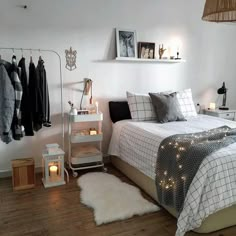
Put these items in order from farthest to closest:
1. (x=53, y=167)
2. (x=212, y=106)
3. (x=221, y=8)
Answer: (x=212, y=106)
(x=53, y=167)
(x=221, y=8)

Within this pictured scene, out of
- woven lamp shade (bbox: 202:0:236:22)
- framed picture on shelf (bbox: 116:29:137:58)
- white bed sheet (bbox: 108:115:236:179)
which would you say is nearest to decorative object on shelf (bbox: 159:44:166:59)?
framed picture on shelf (bbox: 116:29:137:58)

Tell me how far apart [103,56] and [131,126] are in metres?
1.14

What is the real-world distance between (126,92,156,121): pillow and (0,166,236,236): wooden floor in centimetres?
129

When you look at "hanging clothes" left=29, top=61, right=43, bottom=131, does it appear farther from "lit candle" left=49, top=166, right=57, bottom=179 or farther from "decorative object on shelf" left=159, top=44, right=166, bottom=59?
"decorative object on shelf" left=159, top=44, right=166, bottom=59

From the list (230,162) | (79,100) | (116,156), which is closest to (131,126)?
(116,156)

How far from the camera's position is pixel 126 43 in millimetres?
3793

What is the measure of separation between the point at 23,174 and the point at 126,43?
7.44 feet

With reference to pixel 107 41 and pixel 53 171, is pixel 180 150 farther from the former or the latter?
pixel 107 41

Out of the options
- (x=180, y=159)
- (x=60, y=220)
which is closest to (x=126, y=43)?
(x=180, y=159)

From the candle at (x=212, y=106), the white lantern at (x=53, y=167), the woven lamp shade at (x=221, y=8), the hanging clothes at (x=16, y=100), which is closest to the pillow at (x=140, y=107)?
the white lantern at (x=53, y=167)

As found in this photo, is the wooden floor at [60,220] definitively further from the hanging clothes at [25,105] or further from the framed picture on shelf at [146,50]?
the framed picture on shelf at [146,50]

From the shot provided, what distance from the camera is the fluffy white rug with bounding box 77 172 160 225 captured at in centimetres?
248

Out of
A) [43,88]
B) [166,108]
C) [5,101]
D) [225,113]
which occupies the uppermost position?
[43,88]

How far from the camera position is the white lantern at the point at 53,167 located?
310 centimetres
